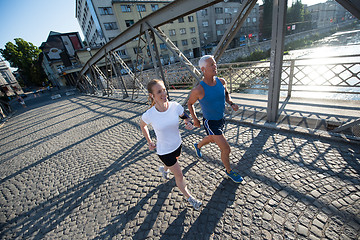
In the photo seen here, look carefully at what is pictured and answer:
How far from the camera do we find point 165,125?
1.93 meters

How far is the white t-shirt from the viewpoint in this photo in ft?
6.32

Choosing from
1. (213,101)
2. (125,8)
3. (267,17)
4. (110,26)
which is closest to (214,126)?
(213,101)

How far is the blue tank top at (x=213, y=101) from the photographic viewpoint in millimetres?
2229

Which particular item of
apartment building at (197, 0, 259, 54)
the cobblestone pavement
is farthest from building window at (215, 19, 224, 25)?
the cobblestone pavement

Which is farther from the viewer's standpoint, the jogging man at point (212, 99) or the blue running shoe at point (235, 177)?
the blue running shoe at point (235, 177)

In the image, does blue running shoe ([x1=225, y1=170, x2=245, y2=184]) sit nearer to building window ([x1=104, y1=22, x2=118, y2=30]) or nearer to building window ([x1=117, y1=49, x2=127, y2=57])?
building window ([x1=117, y1=49, x2=127, y2=57])

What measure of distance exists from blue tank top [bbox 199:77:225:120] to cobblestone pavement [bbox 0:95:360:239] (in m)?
1.16

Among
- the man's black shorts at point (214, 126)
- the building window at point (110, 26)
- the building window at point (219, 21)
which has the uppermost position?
the building window at point (110, 26)

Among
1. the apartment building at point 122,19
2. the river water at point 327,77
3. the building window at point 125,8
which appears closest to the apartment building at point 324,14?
the apartment building at point 122,19

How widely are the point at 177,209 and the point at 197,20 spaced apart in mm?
46787

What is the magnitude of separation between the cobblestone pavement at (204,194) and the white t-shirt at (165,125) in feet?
3.29

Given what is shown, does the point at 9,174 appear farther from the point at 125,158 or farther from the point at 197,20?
the point at 197,20

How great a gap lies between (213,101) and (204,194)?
148cm

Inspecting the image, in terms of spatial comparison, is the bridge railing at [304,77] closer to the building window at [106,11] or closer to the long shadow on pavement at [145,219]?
the long shadow on pavement at [145,219]
